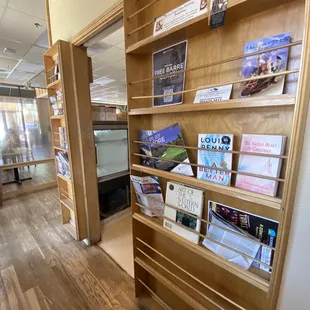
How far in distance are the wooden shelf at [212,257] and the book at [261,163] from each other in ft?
1.06

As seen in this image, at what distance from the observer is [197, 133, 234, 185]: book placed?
754mm

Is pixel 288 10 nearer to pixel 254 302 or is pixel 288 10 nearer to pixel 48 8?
pixel 254 302

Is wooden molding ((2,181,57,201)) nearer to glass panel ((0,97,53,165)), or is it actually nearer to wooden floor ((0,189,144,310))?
glass panel ((0,97,53,165))

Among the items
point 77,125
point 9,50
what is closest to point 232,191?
point 77,125

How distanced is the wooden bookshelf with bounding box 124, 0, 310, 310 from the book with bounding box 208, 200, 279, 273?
0.9 inches

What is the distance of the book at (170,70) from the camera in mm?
893

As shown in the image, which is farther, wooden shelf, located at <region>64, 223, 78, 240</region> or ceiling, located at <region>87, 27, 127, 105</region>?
ceiling, located at <region>87, 27, 127, 105</region>

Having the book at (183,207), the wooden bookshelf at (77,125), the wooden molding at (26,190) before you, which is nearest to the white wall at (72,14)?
the wooden bookshelf at (77,125)

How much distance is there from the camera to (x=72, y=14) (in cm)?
157

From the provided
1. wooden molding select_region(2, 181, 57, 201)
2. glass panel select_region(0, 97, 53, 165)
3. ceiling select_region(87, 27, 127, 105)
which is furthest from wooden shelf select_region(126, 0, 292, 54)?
glass panel select_region(0, 97, 53, 165)

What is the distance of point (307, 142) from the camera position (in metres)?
0.54

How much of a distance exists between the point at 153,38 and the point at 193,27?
189 millimetres

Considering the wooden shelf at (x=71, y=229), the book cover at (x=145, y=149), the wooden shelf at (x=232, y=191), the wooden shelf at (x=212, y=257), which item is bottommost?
the wooden shelf at (x=71, y=229)

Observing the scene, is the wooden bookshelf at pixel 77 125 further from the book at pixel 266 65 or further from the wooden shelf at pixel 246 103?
the book at pixel 266 65
